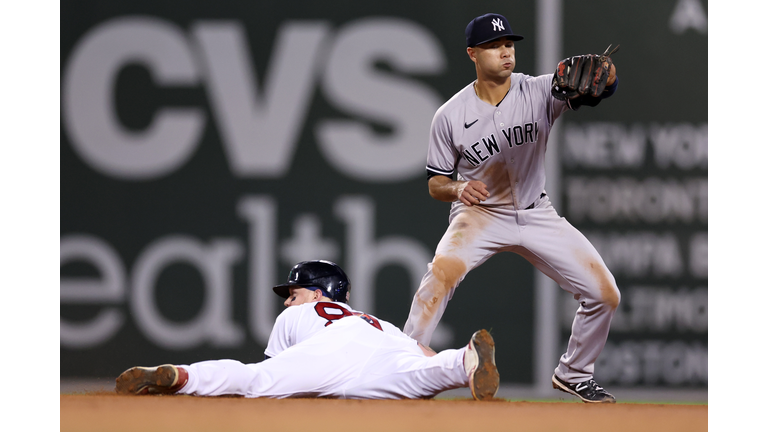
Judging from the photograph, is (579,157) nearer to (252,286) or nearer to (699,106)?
(699,106)

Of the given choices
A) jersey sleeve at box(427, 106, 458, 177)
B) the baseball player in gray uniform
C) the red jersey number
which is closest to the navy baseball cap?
the baseball player in gray uniform

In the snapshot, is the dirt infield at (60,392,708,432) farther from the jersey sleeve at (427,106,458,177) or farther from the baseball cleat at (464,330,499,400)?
the jersey sleeve at (427,106,458,177)

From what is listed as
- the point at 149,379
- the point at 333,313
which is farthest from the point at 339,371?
the point at 149,379


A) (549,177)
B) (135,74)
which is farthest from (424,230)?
(135,74)

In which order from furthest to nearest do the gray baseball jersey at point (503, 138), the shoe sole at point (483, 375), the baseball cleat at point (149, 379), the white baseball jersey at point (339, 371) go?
the gray baseball jersey at point (503, 138) → the white baseball jersey at point (339, 371) → the baseball cleat at point (149, 379) → the shoe sole at point (483, 375)

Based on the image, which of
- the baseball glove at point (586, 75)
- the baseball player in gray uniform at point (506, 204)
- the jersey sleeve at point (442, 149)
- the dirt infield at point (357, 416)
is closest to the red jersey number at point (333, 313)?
the baseball player in gray uniform at point (506, 204)

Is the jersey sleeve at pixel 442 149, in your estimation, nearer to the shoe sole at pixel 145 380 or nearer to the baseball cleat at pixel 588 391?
the baseball cleat at pixel 588 391

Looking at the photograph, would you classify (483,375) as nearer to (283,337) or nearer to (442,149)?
(283,337)
